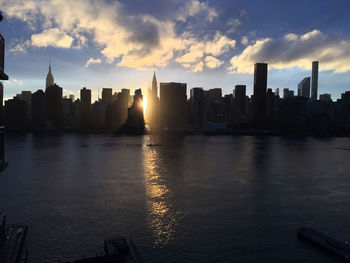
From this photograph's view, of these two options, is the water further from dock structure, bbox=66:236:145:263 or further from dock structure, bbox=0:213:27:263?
dock structure, bbox=66:236:145:263

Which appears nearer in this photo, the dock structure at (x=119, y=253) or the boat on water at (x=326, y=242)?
the dock structure at (x=119, y=253)

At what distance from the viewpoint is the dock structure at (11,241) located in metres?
28.2

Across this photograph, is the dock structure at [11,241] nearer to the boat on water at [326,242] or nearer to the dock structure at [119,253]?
the dock structure at [119,253]

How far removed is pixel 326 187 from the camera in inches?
2889

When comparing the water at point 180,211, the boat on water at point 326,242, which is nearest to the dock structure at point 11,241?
the water at point 180,211

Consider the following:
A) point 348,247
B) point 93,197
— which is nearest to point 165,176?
point 93,197

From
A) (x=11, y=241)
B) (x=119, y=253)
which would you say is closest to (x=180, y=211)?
(x=119, y=253)

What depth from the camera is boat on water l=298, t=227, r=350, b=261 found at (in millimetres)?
36100

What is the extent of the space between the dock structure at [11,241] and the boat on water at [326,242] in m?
38.2

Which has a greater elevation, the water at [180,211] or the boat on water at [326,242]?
the boat on water at [326,242]

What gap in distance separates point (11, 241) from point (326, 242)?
41987 mm

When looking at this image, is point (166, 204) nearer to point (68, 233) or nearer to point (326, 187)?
point (68, 233)

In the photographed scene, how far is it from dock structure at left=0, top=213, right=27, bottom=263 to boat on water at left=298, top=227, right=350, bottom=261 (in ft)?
125

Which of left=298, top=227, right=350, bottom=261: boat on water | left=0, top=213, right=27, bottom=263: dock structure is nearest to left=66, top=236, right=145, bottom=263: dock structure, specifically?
left=0, top=213, right=27, bottom=263: dock structure
